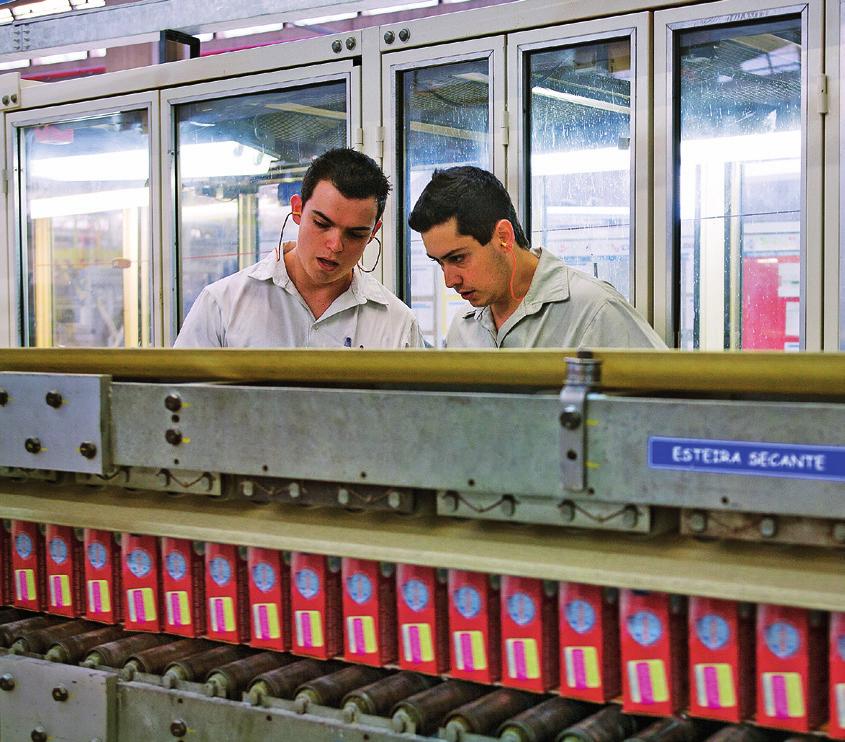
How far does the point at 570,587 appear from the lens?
1439mm

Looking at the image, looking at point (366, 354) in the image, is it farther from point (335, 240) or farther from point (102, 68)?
point (102, 68)

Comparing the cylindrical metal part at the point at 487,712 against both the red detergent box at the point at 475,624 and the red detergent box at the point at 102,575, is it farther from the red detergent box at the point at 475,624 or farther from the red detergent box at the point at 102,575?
the red detergent box at the point at 102,575

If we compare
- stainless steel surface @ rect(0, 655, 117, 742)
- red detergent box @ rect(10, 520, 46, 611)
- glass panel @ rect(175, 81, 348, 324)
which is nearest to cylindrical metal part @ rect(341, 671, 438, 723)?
stainless steel surface @ rect(0, 655, 117, 742)

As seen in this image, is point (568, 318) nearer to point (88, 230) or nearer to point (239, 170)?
point (239, 170)

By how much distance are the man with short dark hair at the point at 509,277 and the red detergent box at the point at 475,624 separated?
3.72ft

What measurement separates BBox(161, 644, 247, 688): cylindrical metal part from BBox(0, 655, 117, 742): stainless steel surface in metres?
0.11

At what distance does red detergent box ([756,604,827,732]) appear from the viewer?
4.24 feet

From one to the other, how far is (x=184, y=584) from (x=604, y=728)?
2.51 ft

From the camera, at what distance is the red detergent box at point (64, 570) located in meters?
1.93

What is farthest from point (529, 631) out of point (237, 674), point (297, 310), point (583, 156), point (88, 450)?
point (583, 156)

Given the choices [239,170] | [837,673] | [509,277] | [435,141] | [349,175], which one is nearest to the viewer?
[837,673]

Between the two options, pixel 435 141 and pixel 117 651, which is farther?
pixel 435 141

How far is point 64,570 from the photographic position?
6.36 ft

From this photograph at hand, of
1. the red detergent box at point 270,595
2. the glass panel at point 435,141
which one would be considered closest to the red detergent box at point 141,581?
the red detergent box at point 270,595
